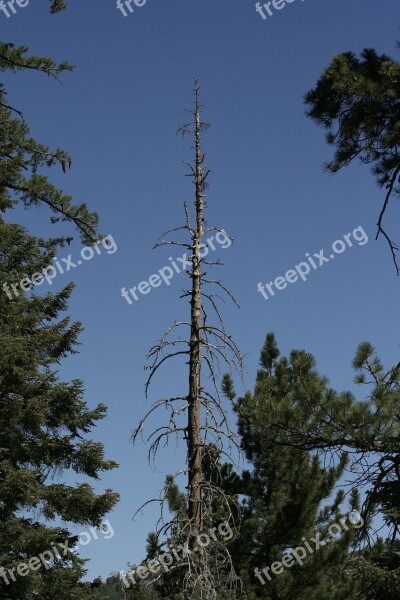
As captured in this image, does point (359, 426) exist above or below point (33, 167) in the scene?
below

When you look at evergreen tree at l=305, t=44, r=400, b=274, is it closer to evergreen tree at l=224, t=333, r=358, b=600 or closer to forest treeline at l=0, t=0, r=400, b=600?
forest treeline at l=0, t=0, r=400, b=600

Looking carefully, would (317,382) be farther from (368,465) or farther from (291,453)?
(291,453)

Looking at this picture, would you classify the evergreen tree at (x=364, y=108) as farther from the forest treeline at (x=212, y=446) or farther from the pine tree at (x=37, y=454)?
the pine tree at (x=37, y=454)

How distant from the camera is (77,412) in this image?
15.6 metres

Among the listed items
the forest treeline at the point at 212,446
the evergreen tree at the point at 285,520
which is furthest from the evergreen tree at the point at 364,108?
the evergreen tree at the point at 285,520

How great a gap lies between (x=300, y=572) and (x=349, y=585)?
3.72ft

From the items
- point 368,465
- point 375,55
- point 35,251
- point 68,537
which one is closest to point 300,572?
point 68,537

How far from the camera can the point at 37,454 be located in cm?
1486

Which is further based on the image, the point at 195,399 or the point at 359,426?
the point at 195,399

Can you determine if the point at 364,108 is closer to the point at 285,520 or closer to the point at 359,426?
the point at 359,426

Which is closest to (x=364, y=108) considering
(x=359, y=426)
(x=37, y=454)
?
(x=359, y=426)

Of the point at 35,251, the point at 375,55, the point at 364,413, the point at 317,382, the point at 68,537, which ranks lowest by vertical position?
the point at 364,413

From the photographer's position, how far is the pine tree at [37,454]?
13.4m

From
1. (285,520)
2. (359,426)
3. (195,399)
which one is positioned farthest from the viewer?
(285,520)
